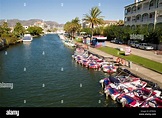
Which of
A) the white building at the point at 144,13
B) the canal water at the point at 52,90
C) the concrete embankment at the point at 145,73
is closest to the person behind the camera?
the canal water at the point at 52,90

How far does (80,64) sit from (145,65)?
33.4 feet

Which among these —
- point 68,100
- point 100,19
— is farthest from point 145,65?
point 100,19

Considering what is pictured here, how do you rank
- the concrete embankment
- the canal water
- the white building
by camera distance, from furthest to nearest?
the white building → the concrete embankment → the canal water

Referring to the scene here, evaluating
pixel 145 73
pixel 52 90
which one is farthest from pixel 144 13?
pixel 52 90

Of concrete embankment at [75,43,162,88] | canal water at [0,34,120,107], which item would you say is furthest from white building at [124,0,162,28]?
canal water at [0,34,120,107]

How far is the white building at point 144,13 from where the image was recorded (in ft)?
147

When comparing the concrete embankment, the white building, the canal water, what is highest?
the white building

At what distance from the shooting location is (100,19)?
53031 mm

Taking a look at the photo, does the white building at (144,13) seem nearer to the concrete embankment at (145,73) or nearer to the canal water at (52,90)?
the concrete embankment at (145,73)

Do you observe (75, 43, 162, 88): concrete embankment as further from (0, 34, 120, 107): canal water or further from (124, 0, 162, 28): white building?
(124, 0, 162, 28): white building

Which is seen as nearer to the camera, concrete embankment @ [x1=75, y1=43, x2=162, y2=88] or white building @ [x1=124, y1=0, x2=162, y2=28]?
concrete embankment @ [x1=75, y1=43, x2=162, y2=88]

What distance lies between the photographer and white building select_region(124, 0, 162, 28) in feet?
147

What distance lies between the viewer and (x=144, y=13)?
168 ft

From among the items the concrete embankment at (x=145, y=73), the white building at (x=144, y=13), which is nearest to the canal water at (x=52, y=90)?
the concrete embankment at (x=145, y=73)
